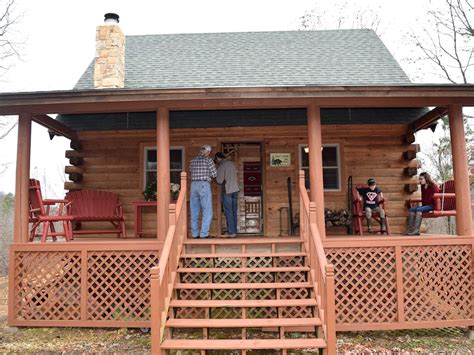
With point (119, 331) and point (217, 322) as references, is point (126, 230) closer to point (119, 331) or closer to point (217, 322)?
point (119, 331)

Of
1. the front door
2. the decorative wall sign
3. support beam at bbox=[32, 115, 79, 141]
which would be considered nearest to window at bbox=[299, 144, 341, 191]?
the decorative wall sign

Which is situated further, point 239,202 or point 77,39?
point 77,39

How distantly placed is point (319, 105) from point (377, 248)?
7.73 ft

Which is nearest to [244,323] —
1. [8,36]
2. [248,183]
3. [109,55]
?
[248,183]

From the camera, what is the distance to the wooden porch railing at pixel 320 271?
182 inches

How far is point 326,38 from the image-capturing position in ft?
36.8

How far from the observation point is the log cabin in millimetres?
5668

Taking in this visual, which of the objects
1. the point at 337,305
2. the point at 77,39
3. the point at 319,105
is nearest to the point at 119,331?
the point at 337,305

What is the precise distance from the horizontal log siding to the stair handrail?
10.1 ft

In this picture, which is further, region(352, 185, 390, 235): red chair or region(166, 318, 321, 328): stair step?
region(352, 185, 390, 235): red chair

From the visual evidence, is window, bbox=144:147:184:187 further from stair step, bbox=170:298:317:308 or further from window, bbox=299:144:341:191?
stair step, bbox=170:298:317:308

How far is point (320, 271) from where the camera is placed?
501cm

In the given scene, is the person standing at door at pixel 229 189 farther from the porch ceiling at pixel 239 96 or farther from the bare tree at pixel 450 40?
the bare tree at pixel 450 40

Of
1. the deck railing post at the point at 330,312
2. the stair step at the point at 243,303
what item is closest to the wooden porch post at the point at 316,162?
the stair step at the point at 243,303
